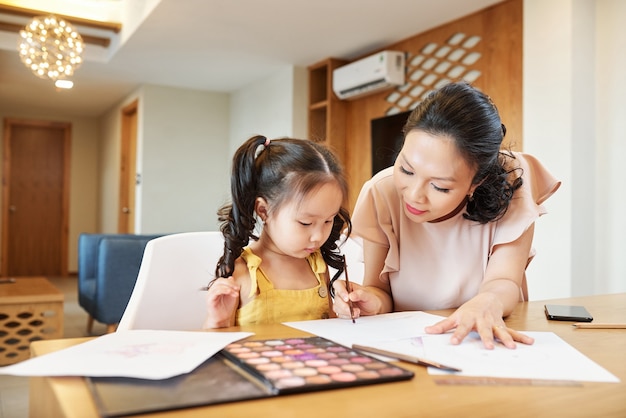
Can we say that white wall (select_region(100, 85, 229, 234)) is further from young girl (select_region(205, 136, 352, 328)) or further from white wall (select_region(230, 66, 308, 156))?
young girl (select_region(205, 136, 352, 328))

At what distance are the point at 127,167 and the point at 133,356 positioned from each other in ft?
23.7

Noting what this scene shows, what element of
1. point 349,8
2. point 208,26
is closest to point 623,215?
point 349,8

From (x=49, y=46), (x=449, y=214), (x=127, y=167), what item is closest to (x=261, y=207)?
(x=449, y=214)

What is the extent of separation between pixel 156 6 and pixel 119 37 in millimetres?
1196

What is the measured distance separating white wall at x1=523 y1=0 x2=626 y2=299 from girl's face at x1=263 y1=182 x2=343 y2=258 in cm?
250

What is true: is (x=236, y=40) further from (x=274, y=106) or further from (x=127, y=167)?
(x=127, y=167)

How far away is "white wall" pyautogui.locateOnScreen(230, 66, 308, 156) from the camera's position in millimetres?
5559

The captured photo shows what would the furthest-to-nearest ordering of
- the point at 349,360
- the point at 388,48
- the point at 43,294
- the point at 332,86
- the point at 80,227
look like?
the point at 80,227 < the point at 332,86 < the point at 388,48 < the point at 43,294 < the point at 349,360

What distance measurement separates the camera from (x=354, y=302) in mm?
1079

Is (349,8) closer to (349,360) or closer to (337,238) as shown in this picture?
(337,238)

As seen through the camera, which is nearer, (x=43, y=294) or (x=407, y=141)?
(x=407, y=141)

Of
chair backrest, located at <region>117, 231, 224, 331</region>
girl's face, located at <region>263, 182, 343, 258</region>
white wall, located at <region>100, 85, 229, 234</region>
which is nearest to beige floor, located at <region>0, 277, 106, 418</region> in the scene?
white wall, located at <region>100, 85, 229, 234</region>

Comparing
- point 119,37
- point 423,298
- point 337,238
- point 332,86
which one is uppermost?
point 119,37

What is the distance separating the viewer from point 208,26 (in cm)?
A: 444
